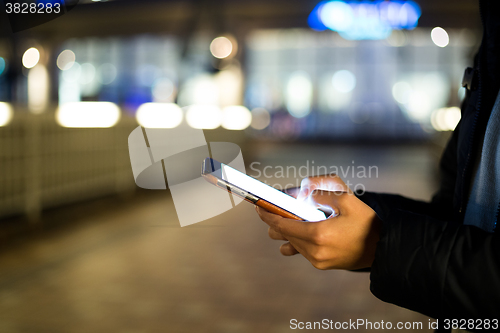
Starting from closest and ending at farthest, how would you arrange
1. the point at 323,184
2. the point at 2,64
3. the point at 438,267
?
the point at 438,267 → the point at 323,184 → the point at 2,64

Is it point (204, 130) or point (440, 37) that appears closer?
point (204, 130)

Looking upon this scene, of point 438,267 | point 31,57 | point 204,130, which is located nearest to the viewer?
point 438,267

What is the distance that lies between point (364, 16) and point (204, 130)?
7.88m

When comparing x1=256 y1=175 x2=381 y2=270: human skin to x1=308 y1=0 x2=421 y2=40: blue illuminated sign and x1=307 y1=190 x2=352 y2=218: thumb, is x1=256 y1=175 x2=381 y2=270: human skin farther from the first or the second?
x1=308 y1=0 x2=421 y2=40: blue illuminated sign

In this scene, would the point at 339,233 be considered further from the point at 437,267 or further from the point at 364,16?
the point at 364,16

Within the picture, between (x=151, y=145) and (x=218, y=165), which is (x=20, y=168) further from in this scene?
(x=218, y=165)

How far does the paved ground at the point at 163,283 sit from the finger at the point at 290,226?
140 cm

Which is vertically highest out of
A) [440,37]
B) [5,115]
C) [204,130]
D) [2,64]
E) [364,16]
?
[364,16]

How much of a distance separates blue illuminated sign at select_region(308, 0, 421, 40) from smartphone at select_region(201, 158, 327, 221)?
1318 cm

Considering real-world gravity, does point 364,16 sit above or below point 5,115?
above

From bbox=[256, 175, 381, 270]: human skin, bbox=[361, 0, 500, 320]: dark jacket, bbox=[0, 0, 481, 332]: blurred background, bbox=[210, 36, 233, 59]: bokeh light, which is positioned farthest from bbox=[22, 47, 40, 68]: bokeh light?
bbox=[361, 0, 500, 320]: dark jacket

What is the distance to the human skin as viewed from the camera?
80 centimetres

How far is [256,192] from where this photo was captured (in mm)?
862

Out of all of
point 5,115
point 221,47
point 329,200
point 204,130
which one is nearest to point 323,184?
point 329,200
